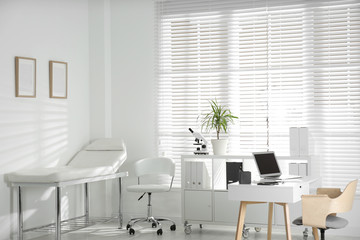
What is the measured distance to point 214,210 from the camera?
590 centimetres

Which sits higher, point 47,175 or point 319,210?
point 47,175

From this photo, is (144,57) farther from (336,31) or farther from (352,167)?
(352,167)

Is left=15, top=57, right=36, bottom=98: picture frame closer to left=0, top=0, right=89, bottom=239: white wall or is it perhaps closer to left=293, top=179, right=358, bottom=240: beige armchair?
left=0, top=0, right=89, bottom=239: white wall

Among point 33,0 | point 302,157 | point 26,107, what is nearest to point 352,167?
point 302,157

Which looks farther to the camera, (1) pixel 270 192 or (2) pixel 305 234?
(2) pixel 305 234

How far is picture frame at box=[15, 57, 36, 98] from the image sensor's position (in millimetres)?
5480

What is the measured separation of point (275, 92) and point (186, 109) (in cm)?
113

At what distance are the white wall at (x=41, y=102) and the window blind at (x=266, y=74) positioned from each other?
1.03 meters

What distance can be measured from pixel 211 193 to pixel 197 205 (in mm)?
218

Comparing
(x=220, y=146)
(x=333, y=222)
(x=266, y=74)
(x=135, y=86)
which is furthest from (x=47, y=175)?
(x=266, y=74)

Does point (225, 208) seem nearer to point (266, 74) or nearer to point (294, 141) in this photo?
point (294, 141)

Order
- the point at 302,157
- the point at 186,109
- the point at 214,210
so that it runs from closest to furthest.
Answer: the point at 302,157, the point at 214,210, the point at 186,109

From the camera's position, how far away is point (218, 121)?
6.09m

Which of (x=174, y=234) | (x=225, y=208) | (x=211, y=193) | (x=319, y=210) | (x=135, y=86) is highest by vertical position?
(x=135, y=86)
